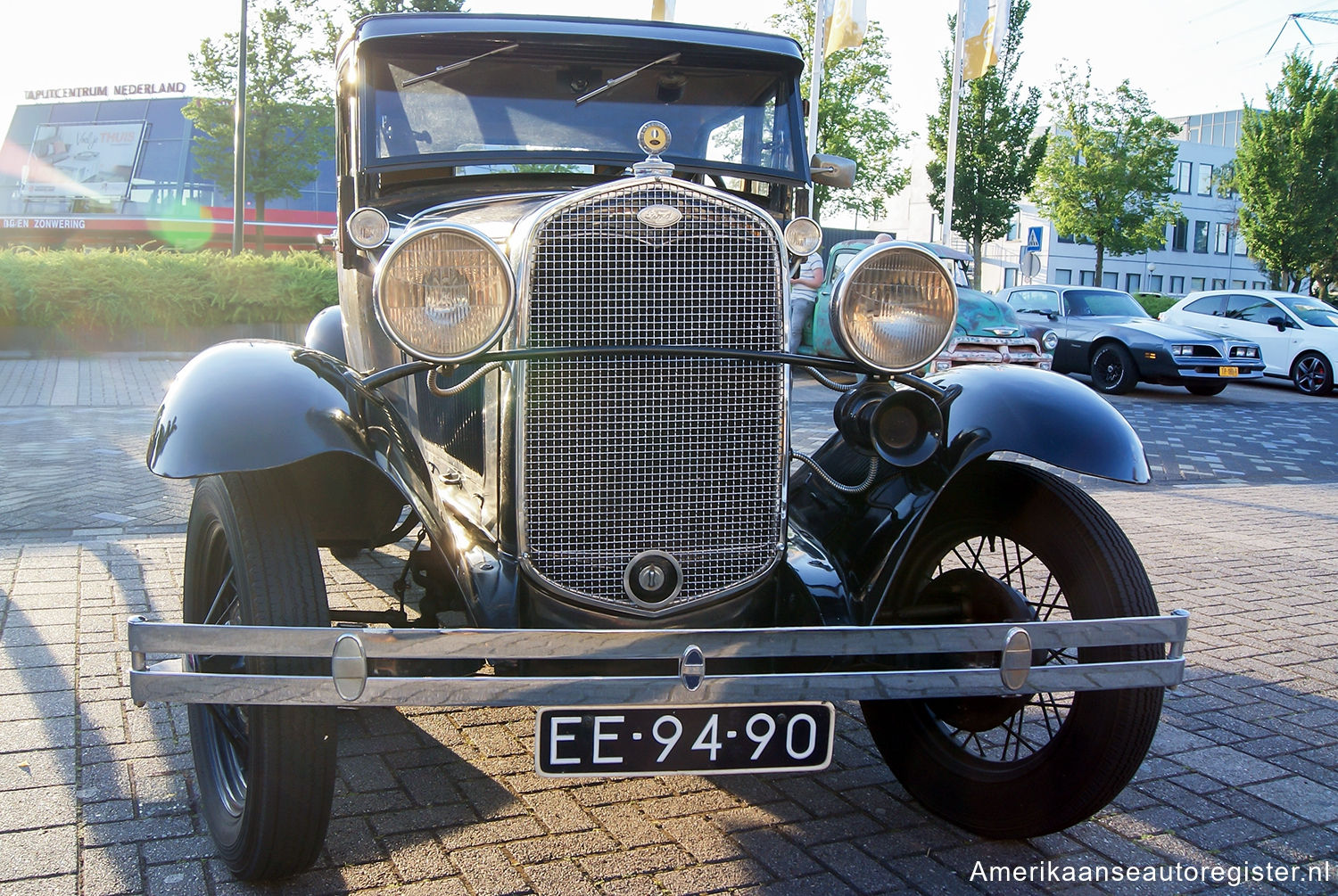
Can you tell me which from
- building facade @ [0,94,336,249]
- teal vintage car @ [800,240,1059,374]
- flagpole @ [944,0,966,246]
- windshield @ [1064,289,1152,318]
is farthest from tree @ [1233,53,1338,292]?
building facade @ [0,94,336,249]

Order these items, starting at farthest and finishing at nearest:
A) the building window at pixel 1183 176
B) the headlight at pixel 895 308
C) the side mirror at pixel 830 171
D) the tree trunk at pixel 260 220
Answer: the building window at pixel 1183 176, the tree trunk at pixel 260 220, the side mirror at pixel 830 171, the headlight at pixel 895 308

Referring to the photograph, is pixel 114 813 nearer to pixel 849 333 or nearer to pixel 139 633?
pixel 139 633

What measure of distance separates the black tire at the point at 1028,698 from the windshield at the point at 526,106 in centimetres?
154

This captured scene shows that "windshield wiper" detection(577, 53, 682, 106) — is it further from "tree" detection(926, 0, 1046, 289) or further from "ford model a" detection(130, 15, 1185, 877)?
"tree" detection(926, 0, 1046, 289)

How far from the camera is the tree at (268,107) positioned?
73.2 ft

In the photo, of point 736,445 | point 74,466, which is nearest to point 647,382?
point 736,445

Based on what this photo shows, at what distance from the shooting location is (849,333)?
2.62m

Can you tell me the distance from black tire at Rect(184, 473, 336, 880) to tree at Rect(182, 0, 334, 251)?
871 inches

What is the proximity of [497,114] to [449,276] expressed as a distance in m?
1.31

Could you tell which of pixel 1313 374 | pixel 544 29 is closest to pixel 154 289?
pixel 544 29

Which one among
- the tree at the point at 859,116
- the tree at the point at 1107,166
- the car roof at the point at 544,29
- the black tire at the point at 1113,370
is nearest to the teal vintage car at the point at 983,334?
the black tire at the point at 1113,370

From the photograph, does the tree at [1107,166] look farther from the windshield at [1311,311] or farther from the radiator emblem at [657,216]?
the radiator emblem at [657,216]

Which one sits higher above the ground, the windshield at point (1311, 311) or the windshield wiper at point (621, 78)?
the windshield wiper at point (621, 78)

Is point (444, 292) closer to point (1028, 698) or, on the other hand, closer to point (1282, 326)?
point (1028, 698)
